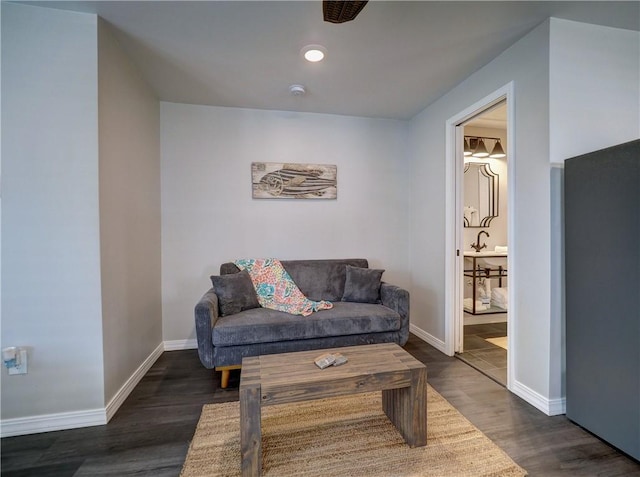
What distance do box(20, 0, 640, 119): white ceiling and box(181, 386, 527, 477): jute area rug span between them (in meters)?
2.46

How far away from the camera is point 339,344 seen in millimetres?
2484

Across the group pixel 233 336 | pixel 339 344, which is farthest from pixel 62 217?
pixel 339 344

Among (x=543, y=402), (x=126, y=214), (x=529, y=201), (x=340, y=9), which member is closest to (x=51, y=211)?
(x=126, y=214)

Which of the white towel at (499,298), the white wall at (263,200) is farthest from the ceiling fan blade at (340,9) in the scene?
the white towel at (499,298)

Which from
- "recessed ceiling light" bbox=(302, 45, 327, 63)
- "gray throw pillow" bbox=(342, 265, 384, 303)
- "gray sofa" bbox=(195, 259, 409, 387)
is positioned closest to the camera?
"recessed ceiling light" bbox=(302, 45, 327, 63)

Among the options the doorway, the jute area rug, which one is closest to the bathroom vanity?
the doorway

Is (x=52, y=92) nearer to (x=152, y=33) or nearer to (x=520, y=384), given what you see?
(x=152, y=33)

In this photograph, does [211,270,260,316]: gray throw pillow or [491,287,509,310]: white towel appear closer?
[211,270,260,316]: gray throw pillow

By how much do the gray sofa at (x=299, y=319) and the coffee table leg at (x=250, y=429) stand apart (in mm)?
935

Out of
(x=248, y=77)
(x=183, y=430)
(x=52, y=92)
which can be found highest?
(x=248, y=77)

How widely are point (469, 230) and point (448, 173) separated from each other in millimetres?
1916

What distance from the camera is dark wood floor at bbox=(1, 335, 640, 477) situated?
4.85 feet

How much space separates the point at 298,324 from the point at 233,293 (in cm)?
63

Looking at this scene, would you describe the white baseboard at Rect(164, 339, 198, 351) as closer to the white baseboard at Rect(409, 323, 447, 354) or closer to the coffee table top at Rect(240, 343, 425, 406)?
the coffee table top at Rect(240, 343, 425, 406)
